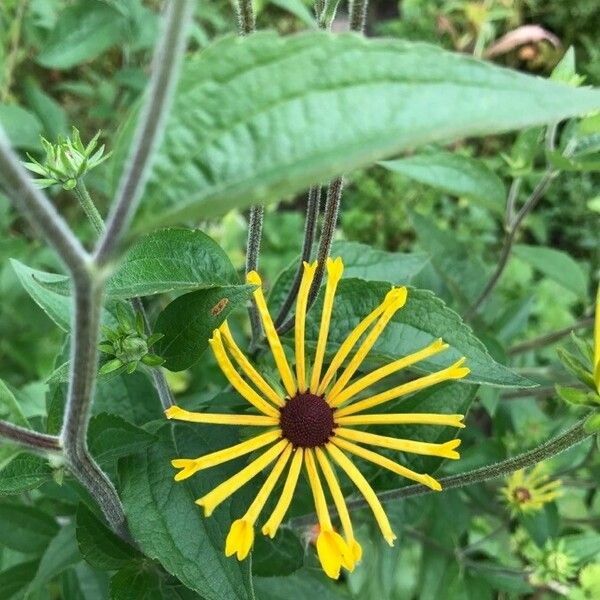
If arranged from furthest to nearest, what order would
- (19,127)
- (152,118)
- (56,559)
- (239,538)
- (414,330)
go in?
1. (19,127)
2. (56,559)
3. (414,330)
4. (239,538)
5. (152,118)

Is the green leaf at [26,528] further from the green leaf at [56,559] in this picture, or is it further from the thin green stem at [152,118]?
the thin green stem at [152,118]

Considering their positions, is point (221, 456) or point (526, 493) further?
point (526, 493)

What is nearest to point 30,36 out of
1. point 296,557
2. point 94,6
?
point 94,6

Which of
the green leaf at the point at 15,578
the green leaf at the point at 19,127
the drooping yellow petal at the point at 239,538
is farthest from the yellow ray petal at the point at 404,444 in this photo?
the green leaf at the point at 19,127

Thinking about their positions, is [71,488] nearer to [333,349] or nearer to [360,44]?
[333,349]

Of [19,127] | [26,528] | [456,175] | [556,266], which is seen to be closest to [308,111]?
[456,175]

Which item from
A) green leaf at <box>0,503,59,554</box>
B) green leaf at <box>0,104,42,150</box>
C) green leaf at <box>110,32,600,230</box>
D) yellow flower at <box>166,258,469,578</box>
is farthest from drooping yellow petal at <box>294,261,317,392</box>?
green leaf at <box>0,104,42,150</box>

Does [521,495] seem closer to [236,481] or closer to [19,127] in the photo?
[236,481]
